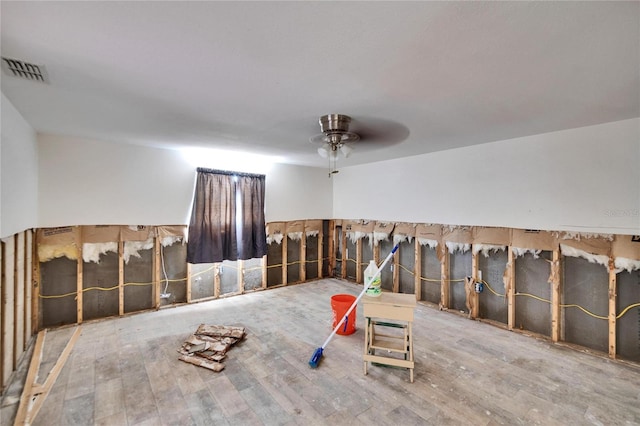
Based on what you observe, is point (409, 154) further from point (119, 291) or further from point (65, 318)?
point (65, 318)

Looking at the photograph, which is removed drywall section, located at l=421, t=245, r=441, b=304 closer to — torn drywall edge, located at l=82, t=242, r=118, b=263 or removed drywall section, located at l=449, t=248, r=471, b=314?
removed drywall section, located at l=449, t=248, r=471, b=314

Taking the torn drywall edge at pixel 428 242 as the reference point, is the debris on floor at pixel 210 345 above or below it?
below

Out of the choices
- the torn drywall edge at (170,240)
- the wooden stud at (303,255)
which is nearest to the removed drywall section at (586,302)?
the wooden stud at (303,255)

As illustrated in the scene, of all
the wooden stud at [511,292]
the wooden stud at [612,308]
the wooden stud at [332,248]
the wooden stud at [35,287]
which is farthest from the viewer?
the wooden stud at [332,248]

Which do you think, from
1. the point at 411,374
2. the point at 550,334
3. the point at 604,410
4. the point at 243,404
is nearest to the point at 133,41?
the point at 243,404

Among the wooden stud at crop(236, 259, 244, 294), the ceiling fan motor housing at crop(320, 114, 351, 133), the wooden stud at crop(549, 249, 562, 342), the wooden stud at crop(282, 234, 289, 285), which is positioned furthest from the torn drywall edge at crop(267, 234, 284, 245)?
the wooden stud at crop(549, 249, 562, 342)

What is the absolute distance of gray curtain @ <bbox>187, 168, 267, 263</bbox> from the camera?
13.8 feet

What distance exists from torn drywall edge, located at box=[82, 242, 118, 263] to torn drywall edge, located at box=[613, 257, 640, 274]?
5.87 meters

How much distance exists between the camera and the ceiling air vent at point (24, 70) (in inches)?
63.5

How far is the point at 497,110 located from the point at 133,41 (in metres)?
2.67

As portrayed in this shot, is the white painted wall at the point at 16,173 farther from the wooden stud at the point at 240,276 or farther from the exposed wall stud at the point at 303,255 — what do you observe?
the exposed wall stud at the point at 303,255

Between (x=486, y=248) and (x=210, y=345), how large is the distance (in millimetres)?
3582

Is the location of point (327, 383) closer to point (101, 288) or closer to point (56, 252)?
point (101, 288)

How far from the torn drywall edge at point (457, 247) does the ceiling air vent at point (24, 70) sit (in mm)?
4482
